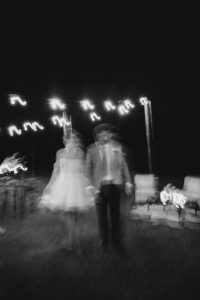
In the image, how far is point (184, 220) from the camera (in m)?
7.07

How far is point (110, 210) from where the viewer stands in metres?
5.45

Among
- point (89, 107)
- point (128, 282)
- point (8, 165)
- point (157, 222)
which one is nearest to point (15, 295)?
point (128, 282)

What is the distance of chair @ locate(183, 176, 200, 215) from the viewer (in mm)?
6898

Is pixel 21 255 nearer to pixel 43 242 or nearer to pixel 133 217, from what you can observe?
pixel 43 242

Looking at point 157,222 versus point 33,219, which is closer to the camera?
point 157,222

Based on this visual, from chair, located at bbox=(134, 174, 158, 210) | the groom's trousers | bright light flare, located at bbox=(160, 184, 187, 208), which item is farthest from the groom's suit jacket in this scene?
chair, located at bbox=(134, 174, 158, 210)

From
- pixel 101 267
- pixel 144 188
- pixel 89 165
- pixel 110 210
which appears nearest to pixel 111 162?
pixel 89 165

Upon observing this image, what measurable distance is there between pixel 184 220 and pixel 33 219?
3602mm

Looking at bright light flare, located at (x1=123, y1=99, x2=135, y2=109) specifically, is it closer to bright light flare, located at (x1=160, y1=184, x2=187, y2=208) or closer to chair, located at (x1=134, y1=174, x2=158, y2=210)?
chair, located at (x1=134, y1=174, x2=158, y2=210)

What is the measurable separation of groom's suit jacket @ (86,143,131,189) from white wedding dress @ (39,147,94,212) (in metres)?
0.15

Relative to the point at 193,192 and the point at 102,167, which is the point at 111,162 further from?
the point at 193,192

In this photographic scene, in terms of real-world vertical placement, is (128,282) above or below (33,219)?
below

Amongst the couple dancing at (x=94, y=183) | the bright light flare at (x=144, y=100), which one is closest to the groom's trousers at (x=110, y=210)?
the couple dancing at (x=94, y=183)

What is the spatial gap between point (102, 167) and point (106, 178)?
19 centimetres
